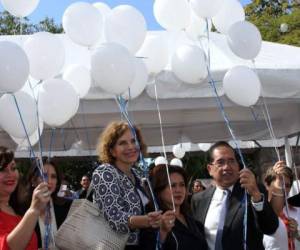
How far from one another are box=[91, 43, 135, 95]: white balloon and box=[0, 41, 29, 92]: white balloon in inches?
16.7

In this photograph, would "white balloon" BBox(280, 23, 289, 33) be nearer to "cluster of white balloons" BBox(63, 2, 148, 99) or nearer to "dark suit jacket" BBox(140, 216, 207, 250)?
"cluster of white balloons" BBox(63, 2, 148, 99)

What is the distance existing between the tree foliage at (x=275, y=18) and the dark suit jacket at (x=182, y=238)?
39.7 ft

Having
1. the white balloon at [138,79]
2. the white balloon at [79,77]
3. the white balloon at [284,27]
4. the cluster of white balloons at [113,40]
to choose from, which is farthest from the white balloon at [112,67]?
the white balloon at [284,27]

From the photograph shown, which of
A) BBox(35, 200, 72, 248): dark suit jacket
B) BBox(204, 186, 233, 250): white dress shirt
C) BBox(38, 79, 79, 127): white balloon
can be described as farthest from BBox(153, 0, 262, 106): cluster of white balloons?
BBox(35, 200, 72, 248): dark suit jacket

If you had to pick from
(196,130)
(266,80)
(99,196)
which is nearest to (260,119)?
(196,130)

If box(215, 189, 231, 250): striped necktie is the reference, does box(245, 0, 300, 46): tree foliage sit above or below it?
above

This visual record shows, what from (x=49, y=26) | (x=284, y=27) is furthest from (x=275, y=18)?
(x=49, y=26)

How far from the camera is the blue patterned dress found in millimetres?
2533

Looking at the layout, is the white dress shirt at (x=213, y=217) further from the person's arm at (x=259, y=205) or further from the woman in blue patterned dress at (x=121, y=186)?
the woman in blue patterned dress at (x=121, y=186)

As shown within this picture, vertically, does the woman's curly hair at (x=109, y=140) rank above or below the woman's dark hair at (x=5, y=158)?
above

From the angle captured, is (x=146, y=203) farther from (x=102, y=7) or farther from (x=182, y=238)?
(x=102, y=7)

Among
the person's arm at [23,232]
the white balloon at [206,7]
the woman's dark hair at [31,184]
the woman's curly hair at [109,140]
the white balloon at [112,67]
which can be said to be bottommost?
the person's arm at [23,232]

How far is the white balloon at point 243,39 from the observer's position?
3.40 m

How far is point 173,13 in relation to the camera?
3.56m
